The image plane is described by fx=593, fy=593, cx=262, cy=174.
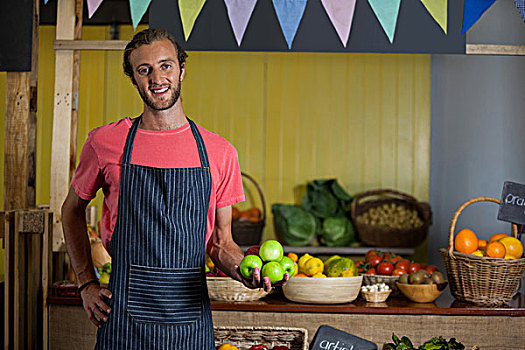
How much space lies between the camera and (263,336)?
2.80 meters

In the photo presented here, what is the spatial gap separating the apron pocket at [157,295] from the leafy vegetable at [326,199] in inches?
138

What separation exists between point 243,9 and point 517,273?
1.96 metres

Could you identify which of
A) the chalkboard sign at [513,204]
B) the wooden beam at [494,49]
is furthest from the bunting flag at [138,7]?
the chalkboard sign at [513,204]

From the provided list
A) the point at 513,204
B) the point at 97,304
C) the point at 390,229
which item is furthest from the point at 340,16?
the point at 390,229

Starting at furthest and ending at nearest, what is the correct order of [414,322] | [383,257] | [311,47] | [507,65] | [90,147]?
[507,65], [383,257], [311,47], [414,322], [90,147]

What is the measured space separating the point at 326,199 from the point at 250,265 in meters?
3.63

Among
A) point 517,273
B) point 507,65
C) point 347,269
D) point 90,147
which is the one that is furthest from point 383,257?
point 90,147

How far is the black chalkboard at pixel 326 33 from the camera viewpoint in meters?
3.18

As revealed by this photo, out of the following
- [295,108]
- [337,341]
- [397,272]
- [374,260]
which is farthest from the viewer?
[295,108]

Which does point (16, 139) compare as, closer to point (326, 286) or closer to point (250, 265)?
point (326, 286)

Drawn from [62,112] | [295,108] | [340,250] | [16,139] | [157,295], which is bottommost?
[340,250]

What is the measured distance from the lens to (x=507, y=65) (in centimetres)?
387

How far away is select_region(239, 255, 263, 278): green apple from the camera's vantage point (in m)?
1.85

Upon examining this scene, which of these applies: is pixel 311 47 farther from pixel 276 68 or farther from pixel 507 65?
pixel 276 68
